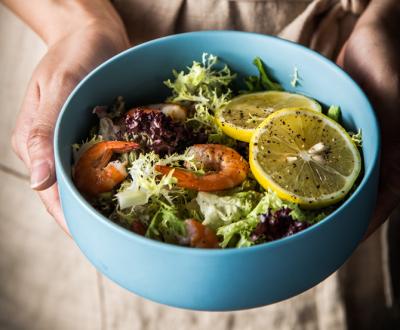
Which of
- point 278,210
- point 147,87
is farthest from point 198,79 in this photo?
point 278,210

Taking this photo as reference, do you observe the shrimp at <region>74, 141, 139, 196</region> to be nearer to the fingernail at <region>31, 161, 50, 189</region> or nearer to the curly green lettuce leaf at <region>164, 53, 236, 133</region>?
the fingernail at <region>31, 161, 50, 189</region>

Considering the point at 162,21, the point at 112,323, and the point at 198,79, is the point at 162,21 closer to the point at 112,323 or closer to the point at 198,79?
the point at 198,79

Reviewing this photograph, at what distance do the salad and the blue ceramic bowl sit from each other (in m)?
0.04

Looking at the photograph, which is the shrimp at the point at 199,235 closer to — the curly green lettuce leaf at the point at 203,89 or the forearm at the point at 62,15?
the curly green lettuce leaf at the point at 203,89

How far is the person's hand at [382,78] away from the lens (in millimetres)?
1272

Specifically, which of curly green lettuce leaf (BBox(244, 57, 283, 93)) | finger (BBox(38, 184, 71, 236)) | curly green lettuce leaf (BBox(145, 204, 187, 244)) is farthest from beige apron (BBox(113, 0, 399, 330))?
curly green lettuce leaf (BBox(145, 204, 187, 244))

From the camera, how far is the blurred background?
1.79 metres

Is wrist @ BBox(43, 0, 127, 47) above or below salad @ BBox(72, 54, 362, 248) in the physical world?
below

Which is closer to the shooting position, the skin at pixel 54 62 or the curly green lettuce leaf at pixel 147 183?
the curly green lettuce leaf at pixel 147 183

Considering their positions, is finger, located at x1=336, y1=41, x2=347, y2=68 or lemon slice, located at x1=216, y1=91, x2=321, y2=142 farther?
finger, located at x1=336, y1=41, x2=347, y2=68

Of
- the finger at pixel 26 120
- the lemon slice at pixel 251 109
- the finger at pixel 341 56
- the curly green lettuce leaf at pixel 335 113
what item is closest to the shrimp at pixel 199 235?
the lemon slice at pixel 251 109

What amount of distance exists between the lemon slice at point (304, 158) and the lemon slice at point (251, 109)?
5 cm

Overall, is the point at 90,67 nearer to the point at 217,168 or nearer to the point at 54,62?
the point at 54,62

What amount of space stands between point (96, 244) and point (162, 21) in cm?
67
